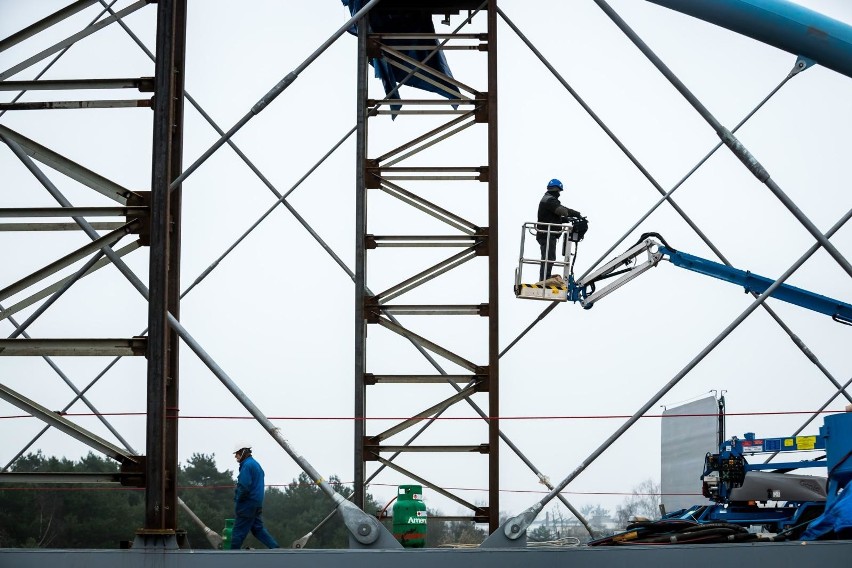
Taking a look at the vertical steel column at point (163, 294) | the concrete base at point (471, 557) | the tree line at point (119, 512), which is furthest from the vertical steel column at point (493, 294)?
the tree line at point (119, 512)

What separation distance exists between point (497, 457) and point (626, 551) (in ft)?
16.1

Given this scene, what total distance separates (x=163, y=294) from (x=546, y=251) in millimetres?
6808

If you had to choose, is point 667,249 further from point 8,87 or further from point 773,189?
point 8,87

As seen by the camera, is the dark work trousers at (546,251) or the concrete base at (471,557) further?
the dark work trousers at (546,251)

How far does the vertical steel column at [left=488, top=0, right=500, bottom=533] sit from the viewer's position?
1332 centimetres

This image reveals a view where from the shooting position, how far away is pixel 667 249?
15.5 meters

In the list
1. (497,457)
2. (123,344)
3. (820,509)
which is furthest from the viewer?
(497,457)

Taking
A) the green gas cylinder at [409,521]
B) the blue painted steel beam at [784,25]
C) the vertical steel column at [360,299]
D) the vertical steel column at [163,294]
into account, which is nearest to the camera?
the vertical steel column at [163,294]

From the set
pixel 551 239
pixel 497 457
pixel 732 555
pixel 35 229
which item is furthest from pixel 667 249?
pixel 35 229

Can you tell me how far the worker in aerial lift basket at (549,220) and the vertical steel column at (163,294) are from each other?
6.15 meters

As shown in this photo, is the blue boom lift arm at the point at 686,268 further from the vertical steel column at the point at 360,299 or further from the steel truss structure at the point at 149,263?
the steel truss structure at the point at 149,263

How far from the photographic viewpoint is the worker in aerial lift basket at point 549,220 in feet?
47.8

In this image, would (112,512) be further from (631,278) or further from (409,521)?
(409,521)

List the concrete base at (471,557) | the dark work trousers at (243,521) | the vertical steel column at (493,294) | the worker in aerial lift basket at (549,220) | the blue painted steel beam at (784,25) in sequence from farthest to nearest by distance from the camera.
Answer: the worker in aerial lift basket at (549,220)
the vertical steel column at (493,294)
the dark work trousers at (243,521)
the blue painted steel beam at (784,25)
the concrete base at (471,557)
